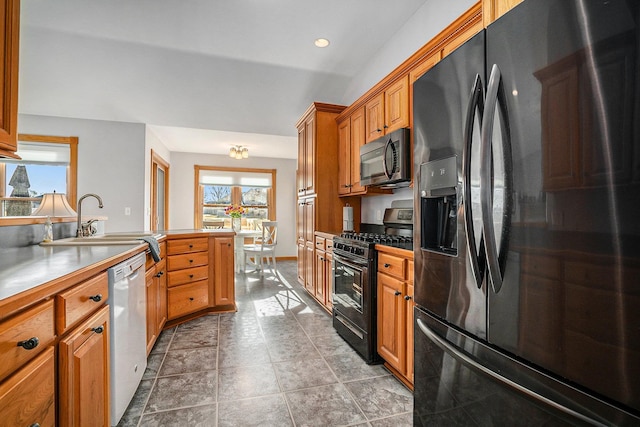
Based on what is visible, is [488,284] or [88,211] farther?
[88,211]

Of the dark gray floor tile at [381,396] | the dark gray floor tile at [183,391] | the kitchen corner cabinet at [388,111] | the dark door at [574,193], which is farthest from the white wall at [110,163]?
the dark door at [574,193]

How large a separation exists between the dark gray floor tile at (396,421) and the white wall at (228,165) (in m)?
6.08

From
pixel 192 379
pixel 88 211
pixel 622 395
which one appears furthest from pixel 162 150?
pixel 622 395

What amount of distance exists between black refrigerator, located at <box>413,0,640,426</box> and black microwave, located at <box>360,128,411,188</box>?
120cm

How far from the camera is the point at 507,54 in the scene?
96cm

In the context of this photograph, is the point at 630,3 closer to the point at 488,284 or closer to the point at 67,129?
the point at 488,284

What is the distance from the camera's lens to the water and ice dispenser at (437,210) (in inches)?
51.0

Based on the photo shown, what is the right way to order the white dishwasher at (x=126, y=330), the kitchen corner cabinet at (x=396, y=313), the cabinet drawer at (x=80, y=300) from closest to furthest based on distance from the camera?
the cabinet drawer at (x=80, y=300) < the white dishwasher at (x=126, y=330) < the kitchen corner cabinet at (x=396, y=313)

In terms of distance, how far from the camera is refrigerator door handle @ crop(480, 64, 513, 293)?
3.05 ft

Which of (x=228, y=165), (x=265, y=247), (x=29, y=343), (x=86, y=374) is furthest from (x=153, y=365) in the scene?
(x=228, y=165)

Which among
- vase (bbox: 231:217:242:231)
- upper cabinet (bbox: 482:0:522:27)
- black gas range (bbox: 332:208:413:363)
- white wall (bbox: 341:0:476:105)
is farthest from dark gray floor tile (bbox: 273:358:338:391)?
vase (bbox: 231:217:242:231)

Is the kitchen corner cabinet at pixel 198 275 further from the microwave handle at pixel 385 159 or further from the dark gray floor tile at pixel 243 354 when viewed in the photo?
the microwave handle at pixel 385 159

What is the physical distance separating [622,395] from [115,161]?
17.9ft

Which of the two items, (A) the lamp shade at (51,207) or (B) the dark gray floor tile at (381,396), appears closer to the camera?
(B) the dark gray floor tile at (381,396)
